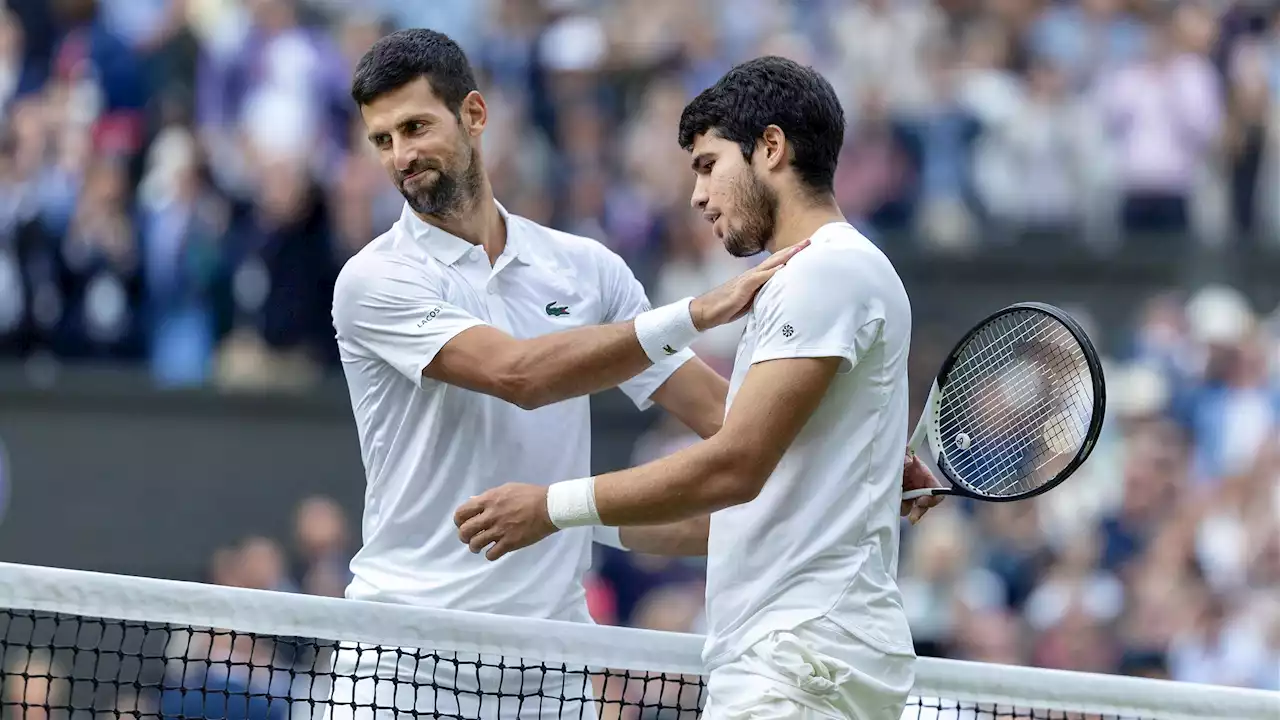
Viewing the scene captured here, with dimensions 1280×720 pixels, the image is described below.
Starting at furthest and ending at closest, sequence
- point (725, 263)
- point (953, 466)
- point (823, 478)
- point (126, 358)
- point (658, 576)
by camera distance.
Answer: point (126, 358) < point (725, 263) < point (658, 576) < point (953, 466) < point (823, 478)

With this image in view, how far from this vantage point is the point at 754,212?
157 inches

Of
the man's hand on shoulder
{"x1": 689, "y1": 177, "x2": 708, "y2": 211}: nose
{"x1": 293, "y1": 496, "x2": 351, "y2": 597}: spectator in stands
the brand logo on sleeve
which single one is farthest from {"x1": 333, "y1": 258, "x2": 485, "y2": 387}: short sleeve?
{"x1": 293, "y1": 496, "x2": 351, "y2": 597}: spectator in stands

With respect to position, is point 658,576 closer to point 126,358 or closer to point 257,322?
point 257,322

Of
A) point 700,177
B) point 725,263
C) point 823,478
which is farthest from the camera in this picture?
point 725,263

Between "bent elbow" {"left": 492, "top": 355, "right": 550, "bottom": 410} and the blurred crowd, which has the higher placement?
the blurred crowd

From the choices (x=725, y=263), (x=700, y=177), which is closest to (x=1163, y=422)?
(x=725, y=263)

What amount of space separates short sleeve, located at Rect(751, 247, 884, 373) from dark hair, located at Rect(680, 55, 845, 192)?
243mm

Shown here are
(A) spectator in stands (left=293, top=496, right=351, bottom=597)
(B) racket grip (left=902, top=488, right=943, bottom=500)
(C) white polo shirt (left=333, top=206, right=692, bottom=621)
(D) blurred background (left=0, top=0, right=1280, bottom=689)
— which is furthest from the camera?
(D) blurred background (left=0, top=0, right=1280, bottom=689)

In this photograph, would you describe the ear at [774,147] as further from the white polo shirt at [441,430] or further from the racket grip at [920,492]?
the white polo shirt at [441,430]

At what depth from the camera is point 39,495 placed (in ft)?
35.7

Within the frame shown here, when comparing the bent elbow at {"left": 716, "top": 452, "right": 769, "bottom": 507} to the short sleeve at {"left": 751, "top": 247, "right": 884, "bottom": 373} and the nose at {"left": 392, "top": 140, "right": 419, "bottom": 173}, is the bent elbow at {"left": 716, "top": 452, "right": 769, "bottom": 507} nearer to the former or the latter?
the short sleeve at {"left": 751, "top": 247, "right": 884, "bottom": 373}

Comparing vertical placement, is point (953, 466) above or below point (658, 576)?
above

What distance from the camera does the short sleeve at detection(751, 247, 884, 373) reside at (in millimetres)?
3732

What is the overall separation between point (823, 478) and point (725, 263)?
21.5 ft
